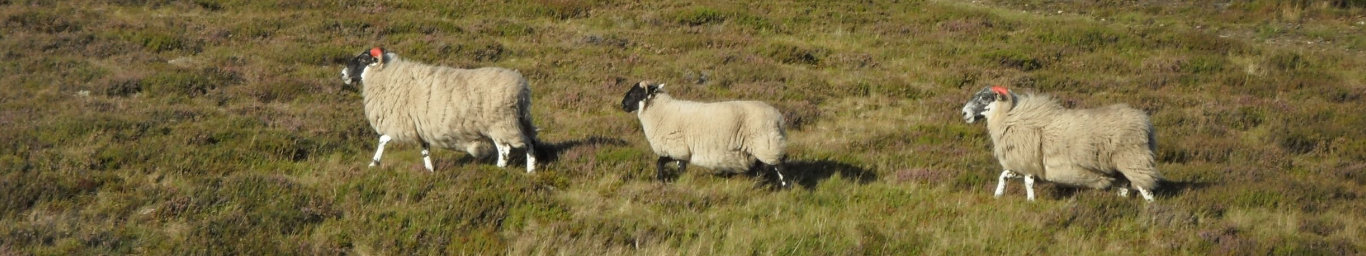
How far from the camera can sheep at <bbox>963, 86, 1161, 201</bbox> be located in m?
11.1

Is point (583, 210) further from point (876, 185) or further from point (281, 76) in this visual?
point (281, 76)

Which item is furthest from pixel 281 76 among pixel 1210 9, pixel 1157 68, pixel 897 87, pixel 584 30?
pixel 1210 9

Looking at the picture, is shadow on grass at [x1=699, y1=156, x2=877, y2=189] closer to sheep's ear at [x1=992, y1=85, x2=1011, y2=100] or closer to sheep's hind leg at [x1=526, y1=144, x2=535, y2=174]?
sheep's hind leg at [x1=526, y1=144, x2=535, y2=174]

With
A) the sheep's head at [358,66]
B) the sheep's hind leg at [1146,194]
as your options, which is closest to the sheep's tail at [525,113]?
the sheep's head at [358,66]

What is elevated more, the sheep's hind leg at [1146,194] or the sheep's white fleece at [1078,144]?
the sheep's white fleece at [1078,144]

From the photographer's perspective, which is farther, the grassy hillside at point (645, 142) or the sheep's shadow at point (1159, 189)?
the sheep's shadow at point (1159, 189)

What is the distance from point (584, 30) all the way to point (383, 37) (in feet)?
14.9

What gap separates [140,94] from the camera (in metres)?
18.1

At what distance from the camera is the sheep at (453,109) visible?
477 inches

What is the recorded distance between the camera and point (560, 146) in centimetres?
1402

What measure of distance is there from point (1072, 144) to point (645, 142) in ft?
18.2

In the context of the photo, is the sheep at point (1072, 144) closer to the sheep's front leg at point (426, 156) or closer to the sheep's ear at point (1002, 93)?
the sheep's ear at point (1002, 93)

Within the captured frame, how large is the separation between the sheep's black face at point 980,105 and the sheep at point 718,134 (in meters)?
2.19

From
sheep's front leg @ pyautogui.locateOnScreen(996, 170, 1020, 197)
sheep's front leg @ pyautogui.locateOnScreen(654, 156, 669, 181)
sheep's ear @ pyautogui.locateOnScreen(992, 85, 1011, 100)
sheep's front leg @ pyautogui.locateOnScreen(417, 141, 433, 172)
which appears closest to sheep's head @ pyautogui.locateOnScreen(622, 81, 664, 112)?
sheep's front leg @ pyautogui.locateOnScreen(654, 156, 669, 181)
